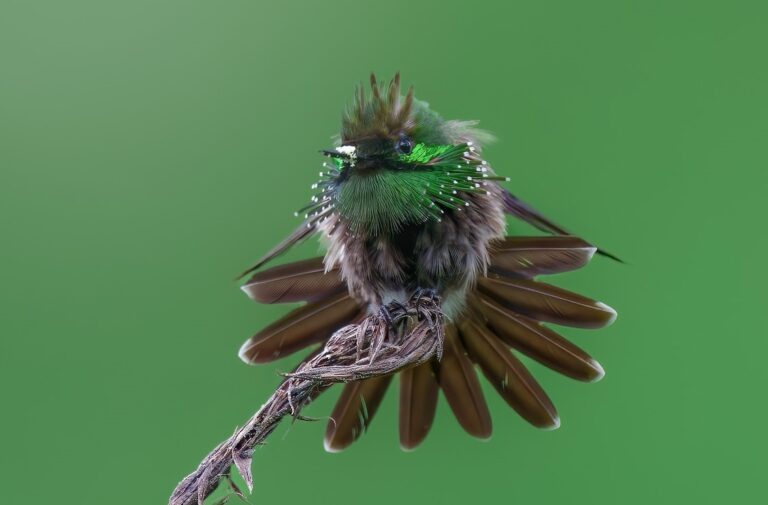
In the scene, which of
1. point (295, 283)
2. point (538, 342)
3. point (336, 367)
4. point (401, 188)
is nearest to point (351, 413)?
point (295, 283)

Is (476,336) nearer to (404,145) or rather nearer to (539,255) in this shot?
(539,255)

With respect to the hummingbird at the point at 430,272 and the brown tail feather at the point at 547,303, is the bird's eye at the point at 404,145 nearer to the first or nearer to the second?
the hummingbird at the point at 430,272

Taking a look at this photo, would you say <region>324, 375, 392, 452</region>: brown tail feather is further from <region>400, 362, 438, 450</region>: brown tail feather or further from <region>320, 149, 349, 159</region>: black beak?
<region>320, 149, 349, 159</region>: black beak

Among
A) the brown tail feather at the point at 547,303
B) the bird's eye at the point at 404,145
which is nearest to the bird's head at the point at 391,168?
the bird's eye at the point at 404,145

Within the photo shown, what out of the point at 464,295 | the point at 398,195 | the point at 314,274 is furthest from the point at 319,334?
the point at 398,195

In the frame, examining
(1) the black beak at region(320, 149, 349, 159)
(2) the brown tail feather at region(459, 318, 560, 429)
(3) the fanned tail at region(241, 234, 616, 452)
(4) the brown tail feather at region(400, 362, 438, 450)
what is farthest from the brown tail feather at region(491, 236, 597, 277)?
(1) the black beak at region(320, 149, 349, 159)

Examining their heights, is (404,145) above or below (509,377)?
above
